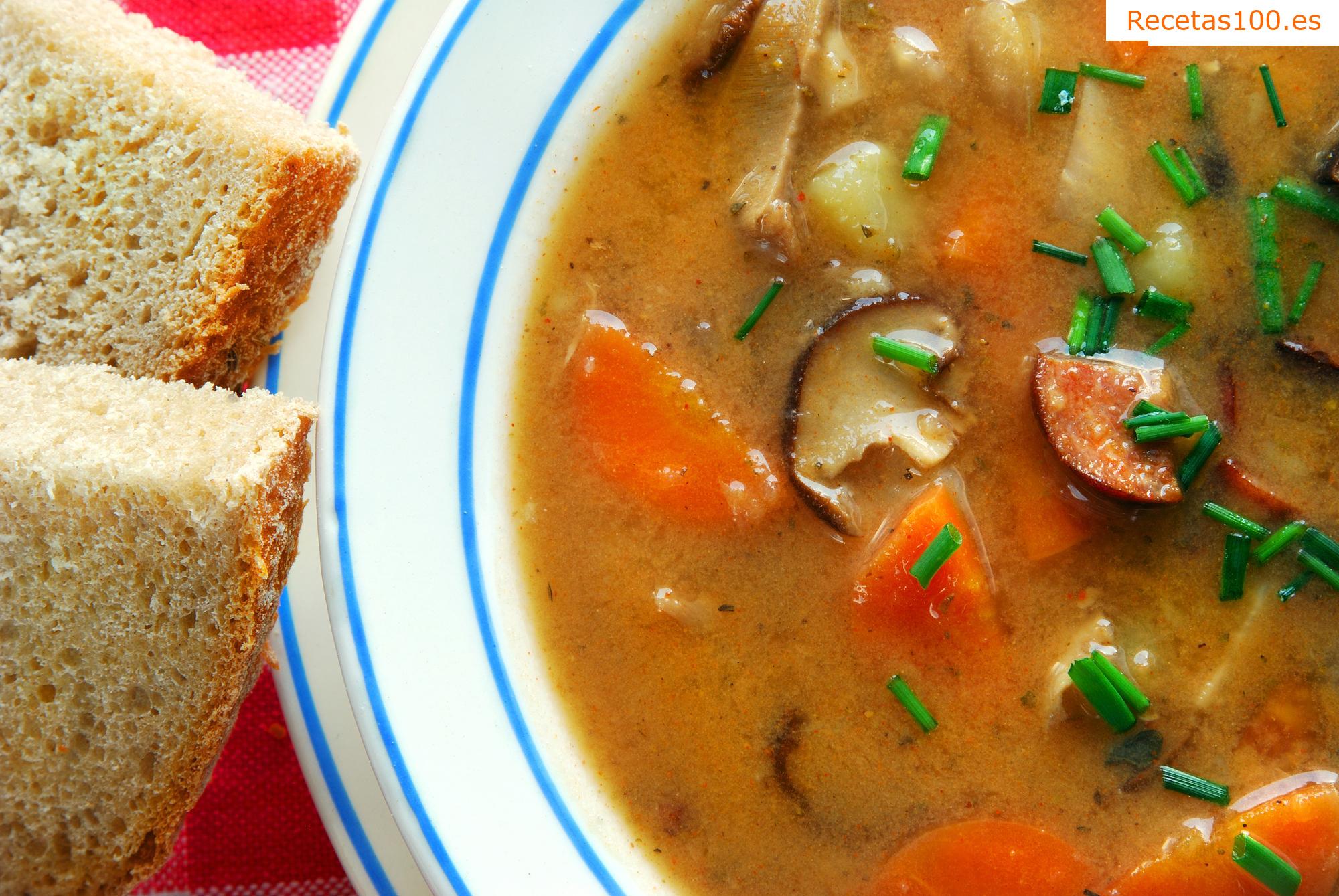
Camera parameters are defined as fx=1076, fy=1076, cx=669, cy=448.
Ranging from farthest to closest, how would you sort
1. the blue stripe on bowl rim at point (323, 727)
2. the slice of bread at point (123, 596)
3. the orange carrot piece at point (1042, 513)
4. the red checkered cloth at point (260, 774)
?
the red checkered cloth at point (260, 774) < the blue stripe on bowl rim at point (323, 727) < the orange carrot piece at point (1042, 513) < the slice of bread at point (123, 596)

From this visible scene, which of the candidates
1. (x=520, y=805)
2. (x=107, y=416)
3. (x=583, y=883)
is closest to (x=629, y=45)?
(x=107, y=416)

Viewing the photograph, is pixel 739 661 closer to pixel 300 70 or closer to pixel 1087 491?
pixel 1087 491

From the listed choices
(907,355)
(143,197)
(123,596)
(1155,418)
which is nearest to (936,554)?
(907,355)

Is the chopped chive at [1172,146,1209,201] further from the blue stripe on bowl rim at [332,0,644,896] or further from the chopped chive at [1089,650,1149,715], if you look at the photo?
the blue stripe on bowl rim at [332,0,644,896]

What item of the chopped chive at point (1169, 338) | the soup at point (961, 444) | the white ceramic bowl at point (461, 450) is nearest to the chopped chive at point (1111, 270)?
the soup at point (961, 444)

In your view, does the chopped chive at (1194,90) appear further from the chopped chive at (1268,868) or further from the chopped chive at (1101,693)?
the chopped chive at (1268,868)
